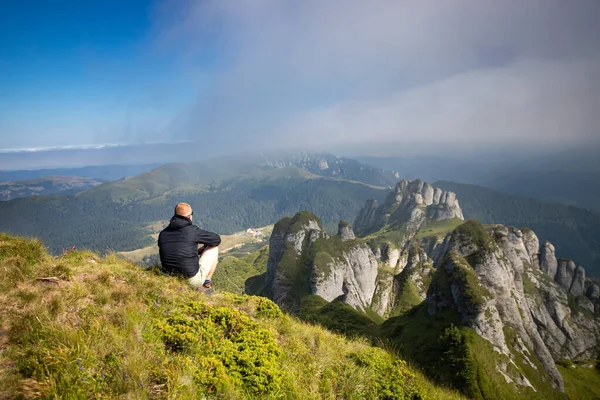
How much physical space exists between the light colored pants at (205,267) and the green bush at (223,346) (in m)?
2.53

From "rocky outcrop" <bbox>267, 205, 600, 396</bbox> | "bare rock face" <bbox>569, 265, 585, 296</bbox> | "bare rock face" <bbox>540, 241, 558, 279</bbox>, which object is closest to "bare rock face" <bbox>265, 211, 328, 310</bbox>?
"rocky outcrop" <bbox>267, 205, 600, 396</bbox>

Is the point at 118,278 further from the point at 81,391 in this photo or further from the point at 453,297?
the point at 453,297

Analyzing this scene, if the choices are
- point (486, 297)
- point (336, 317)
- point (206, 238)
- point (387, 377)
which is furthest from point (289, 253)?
point (387, 377)

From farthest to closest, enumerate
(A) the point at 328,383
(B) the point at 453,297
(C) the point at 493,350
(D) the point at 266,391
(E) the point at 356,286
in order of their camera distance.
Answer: (E) the point at 356,286 < (B) the point at 453,297 < (C) the point at 493,350 < (A) the point at 328,383 < (D) the point at 266,391

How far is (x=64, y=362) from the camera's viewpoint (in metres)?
4.79

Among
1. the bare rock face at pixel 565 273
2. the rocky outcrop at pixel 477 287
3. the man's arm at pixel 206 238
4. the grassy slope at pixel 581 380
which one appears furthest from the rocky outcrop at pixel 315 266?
the bare rock face at pixel 565 273

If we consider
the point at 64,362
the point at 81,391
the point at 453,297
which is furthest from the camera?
the point at 453,297

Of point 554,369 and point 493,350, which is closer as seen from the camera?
point 493,350

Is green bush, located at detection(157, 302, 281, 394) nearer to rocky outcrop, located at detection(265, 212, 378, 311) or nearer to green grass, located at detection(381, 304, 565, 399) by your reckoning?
green grass, located at detection(381, 304, 565, 399)

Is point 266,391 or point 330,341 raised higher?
point 266,391

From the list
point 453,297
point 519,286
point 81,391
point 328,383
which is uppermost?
point 81,391

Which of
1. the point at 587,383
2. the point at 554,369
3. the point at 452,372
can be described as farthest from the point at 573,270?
the point at 452,372

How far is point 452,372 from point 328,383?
50794 millimetres

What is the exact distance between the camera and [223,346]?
6957mm
